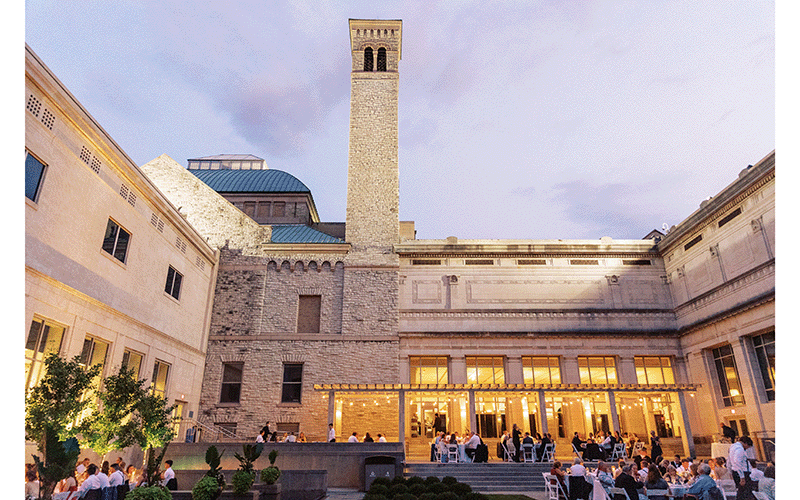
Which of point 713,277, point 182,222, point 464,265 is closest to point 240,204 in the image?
point 182,222

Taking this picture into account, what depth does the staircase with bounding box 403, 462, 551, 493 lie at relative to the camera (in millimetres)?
18875

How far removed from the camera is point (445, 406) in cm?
2728

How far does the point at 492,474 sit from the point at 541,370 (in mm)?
9701

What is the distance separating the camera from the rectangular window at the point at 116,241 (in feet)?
62.7

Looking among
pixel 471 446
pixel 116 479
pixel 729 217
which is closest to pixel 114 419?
pixel 116 479

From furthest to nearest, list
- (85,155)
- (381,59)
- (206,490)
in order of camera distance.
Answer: (381,59)
(85,155)
(206,490)

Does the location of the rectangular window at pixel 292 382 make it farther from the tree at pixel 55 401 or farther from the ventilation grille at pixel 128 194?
the tree at pixel 55 401

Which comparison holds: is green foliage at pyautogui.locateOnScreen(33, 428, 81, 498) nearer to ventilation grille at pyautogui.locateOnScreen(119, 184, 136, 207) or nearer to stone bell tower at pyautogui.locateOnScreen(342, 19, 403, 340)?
ventilation grille at pyautogui.locateOnScreen(119, 184, 136, 207)

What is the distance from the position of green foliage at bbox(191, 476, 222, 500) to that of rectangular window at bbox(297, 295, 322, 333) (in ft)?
51.5

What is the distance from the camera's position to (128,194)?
20.5 m

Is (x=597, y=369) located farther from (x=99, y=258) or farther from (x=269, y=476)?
(x=99, y=258)

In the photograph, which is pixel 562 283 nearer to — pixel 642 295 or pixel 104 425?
pixel 642 295

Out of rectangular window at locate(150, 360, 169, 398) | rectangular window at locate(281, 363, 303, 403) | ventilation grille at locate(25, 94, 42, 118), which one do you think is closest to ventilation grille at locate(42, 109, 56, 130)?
ventilation grille at locate(25, 94, 42, 118)

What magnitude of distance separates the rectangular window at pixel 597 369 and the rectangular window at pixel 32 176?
87.8 feet
